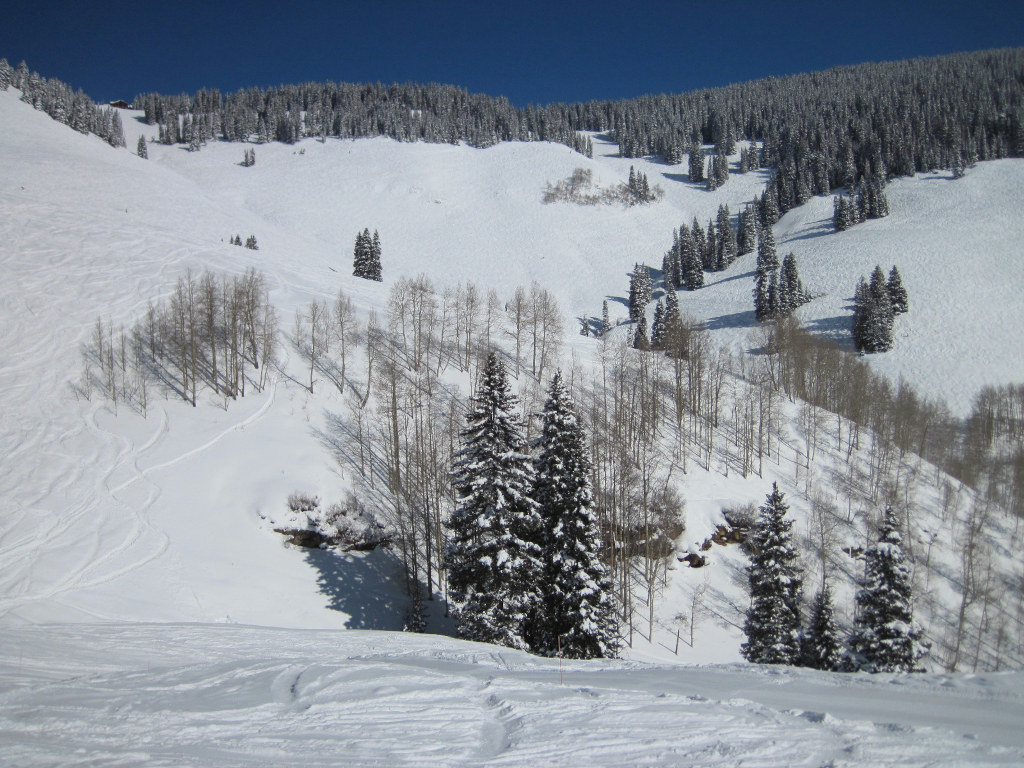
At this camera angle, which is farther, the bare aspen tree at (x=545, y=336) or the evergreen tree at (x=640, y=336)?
the evergreen tree at (x=640, y=336)

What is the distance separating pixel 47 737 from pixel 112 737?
1.83ft

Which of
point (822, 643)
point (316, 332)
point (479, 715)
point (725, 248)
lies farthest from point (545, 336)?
point (725, 248)

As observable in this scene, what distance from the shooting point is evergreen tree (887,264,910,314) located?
6944 cm

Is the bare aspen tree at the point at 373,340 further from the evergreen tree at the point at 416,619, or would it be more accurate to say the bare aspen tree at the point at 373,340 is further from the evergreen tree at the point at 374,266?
the evergreen tree at the point at 374,266

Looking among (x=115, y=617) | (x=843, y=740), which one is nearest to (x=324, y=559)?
(x=115, y=617)

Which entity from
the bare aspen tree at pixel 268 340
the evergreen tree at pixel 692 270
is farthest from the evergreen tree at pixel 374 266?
the evergreen tree at pixel 692 270

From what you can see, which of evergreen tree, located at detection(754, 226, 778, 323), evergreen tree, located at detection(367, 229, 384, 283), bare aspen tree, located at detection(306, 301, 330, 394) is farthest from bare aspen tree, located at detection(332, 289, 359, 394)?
evergreen tree, located at detection(754, 226, 778, 323)

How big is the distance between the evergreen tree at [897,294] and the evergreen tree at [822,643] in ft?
199

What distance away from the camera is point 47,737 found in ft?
16.9

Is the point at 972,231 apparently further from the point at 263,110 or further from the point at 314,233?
the point at 263,110

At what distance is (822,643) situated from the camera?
23516mm

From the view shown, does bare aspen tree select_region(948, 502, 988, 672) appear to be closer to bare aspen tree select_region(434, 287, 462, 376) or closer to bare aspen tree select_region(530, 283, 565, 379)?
bare aspen tree select_region(530, 283, 565, 379)

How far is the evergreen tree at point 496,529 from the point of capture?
19391mm

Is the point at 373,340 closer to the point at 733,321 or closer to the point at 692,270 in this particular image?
the point at 733,321
